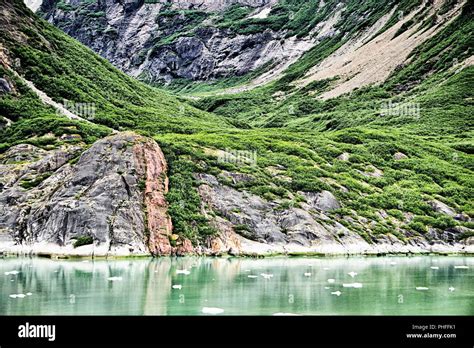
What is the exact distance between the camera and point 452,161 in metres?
101

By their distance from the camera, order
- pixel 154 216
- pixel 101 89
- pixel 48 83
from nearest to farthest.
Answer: pixel 154 216 < pixel 48 83 < pixel 101 89

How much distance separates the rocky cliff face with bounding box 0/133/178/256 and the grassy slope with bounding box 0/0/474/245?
10.1 ft

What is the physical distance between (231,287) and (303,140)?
67.3m

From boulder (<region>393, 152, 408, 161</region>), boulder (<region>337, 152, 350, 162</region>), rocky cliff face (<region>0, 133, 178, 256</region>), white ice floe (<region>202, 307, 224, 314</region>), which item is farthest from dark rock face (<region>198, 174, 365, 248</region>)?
boulder (<region>393, 152, 408, 161</region>)

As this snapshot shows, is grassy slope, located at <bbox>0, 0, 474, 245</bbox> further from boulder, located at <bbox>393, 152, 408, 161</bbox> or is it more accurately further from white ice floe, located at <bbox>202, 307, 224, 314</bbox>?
white ice floe, located at <bbox>202, 307, 224, 314</bbox>

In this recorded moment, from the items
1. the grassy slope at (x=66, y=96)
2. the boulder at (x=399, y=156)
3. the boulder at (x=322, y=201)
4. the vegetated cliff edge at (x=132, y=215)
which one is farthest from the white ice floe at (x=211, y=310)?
the boulder at (x=399, y=156)

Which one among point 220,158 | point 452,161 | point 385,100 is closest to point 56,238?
point 220,158

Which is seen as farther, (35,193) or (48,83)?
(48,83)

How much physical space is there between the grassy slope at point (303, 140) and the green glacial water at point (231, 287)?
1367 centimetres

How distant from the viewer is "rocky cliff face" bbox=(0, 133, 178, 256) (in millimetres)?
54906

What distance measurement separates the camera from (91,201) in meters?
57.2
